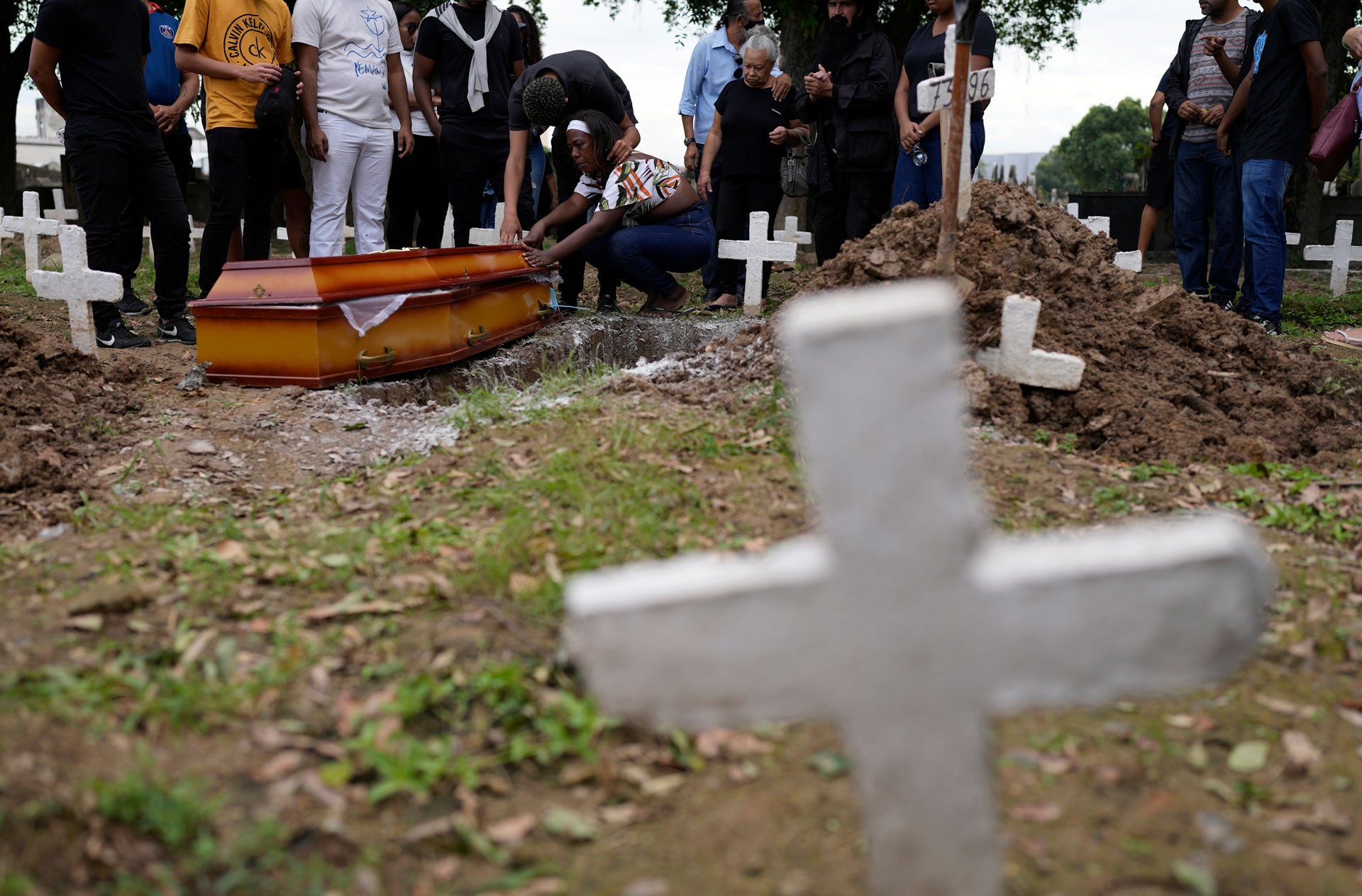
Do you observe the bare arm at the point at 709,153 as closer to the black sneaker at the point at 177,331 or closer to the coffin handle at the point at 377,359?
the coffin handle at the point at 377,359

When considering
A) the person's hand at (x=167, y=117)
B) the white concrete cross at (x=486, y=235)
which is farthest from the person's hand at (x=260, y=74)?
the white concrete cross at (x=486, y=235)

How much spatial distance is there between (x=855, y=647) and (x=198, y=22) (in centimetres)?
564

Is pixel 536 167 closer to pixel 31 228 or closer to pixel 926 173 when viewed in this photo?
pixel 926 173

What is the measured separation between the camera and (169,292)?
242 inches

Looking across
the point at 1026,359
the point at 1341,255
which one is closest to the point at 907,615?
the point at 1026,359

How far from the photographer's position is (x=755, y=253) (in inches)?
285

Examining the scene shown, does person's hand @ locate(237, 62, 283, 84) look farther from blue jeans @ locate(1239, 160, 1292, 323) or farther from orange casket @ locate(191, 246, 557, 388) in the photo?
blue jeans @ locate(1239, 160, 1292, 323)

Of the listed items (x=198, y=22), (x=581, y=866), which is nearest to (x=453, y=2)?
(x=198, y=22)

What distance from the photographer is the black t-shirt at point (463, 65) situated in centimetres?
686

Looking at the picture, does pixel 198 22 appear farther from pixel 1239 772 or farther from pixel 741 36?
pixel 1239 772

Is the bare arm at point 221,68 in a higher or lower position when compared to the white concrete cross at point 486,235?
higher

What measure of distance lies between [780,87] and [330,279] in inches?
147

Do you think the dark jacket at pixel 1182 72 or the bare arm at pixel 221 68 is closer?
the bare arm at pixel 221 68

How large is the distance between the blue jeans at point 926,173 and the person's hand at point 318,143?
11.1 feet
